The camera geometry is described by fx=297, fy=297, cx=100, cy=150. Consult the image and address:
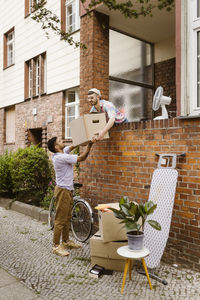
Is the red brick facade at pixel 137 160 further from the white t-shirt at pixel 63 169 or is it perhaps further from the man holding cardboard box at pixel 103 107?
the white t-shirt at pixel 63 169

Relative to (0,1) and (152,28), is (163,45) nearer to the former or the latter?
(152,28)

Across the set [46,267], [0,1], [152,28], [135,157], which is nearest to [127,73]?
[152,28]

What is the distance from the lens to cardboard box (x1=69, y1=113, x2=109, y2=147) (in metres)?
4.50

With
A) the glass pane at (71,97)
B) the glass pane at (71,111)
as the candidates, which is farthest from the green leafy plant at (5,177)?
the glass pane at (71,97)

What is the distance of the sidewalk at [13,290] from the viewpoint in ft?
10.9

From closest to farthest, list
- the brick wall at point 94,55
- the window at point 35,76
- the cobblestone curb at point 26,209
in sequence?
the brick wall at point 94,55, the cobblestone curb at point 26,209, the window at point 35,76

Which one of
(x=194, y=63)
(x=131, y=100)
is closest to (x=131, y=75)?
(x=131, y=100)

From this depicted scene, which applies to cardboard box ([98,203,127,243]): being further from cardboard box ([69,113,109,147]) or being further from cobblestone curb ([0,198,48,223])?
cobblestone curb ([0,198,48,223])

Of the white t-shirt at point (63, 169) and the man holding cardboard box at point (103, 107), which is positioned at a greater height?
the man holding cardboard box at point (103, 107)

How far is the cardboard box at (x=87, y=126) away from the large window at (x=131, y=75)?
7.60ft

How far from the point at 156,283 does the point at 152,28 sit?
19.3 feet

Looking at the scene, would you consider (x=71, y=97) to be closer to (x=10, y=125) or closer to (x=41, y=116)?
(x=41, y=116)

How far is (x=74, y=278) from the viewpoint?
3.79 m

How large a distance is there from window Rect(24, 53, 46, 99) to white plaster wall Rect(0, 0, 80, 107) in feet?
0.85
